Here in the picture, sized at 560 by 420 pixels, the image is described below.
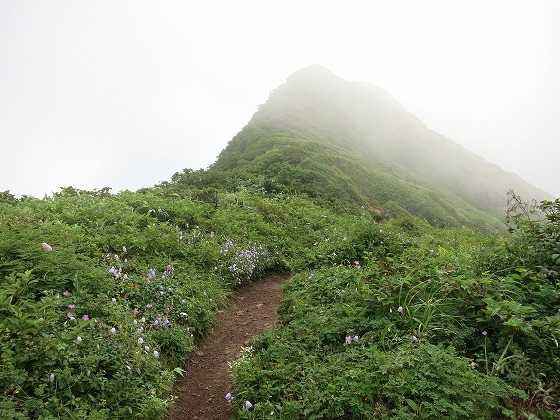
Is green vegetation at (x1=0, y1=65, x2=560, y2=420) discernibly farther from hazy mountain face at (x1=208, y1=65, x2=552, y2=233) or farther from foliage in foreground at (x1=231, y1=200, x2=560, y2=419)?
hazy mountain face at (x1=208, y1=65, x2=552, y2=233)

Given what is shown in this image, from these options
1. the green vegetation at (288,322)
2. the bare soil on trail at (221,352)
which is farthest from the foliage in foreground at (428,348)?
the bare soil on trail at (221,352)

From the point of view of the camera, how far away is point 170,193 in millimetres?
13609

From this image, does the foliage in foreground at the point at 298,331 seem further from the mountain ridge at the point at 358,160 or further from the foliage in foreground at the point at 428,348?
the mountain ridge at the point at 358,160

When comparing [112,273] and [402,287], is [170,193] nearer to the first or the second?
[112,273]

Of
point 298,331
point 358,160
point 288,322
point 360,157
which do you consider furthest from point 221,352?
point 360,157

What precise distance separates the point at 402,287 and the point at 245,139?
42254mm

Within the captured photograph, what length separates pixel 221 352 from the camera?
6086 mm

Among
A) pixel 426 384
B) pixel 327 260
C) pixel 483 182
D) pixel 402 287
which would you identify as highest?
pixel 483 182

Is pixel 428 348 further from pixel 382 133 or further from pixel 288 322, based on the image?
pixel 382 133

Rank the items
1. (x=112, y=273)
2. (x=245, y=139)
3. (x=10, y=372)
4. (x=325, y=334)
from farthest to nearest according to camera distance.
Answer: (x=245, y=139), (x=112, y=273), (x=325, y=334), (x=10, y=372)

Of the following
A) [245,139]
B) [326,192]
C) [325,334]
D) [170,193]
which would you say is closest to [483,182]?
[245,139]

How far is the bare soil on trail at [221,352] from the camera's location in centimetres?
466

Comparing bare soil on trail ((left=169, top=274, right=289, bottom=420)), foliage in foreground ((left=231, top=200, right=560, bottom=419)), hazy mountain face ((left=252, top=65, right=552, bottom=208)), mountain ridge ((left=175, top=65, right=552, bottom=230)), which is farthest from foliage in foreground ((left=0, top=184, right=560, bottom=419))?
hazy mountain face ((left=252, top=65, right=552, bottom=208))

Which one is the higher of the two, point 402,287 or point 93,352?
point 402,287
